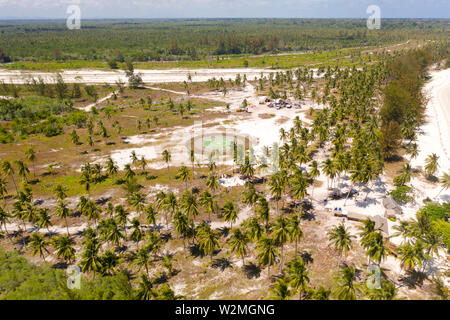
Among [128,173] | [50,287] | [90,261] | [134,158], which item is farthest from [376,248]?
[134,158]

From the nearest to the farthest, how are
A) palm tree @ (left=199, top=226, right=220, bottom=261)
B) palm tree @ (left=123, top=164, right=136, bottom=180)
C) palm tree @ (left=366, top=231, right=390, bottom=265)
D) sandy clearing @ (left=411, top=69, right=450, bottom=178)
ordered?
palm tree @ (left=366, top=231, right=390, bottom=265), palm tree @ (left=199, top=226, right=220, bottom=261), palm tree @ (left=123, top=164, right=136, bottom=180), sandy clearing @ (left=411, top=69, right=450, bottom=178)

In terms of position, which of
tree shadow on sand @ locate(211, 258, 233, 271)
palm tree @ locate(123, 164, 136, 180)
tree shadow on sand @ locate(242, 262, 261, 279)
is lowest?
tree shadow on sand @ locate(242, 262, 261, 279)

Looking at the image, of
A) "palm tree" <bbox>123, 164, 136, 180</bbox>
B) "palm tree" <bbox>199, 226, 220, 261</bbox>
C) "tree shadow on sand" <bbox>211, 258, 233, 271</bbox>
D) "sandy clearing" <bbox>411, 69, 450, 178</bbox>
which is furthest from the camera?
"sandy clearing" <bbox>411, 69, 450, 178</bbox>

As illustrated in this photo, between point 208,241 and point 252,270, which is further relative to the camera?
point 252,270

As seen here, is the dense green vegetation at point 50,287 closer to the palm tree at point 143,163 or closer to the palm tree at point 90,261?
the palm tree at point 90,261

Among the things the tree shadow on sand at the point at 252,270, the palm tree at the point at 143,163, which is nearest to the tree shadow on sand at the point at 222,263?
the tree shadow on sand at the point at 252,270

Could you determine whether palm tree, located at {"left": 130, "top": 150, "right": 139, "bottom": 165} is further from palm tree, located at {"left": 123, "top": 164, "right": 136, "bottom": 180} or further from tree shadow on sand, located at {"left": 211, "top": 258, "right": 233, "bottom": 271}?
tree shadow on sand, located at {"left": 211, "top": 258, "right": 233, "bottom": 271}

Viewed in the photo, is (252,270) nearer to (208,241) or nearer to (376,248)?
(208,241)

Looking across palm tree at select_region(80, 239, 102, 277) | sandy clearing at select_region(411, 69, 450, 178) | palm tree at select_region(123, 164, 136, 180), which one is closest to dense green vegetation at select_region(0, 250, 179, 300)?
palm tree at select_region(80, 239, 102, 277)

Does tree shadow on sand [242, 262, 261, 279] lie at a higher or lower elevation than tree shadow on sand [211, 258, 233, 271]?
lower
